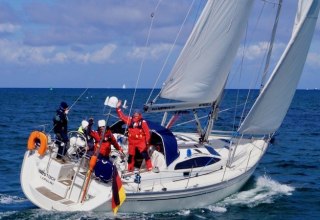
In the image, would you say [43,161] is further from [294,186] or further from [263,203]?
[294,186]

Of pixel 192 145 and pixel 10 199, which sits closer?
pixel 10 199

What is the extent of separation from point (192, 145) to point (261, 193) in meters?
3.22

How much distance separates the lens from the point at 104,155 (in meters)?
16.4

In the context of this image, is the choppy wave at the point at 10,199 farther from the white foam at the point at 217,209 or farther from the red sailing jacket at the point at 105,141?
the white foam at the point at 217,209

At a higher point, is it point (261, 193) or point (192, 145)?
point (192, 145)

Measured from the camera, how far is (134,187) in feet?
52.0

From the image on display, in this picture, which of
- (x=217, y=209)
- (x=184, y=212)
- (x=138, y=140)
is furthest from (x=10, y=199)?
(x=217, y=209)

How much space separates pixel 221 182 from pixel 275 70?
13.1 feet

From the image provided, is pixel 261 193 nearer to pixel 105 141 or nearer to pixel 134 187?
pixel 134 187

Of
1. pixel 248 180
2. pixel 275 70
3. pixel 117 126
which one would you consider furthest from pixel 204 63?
pixel 248 180

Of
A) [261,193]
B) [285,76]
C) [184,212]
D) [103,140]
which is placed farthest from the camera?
[261,193]

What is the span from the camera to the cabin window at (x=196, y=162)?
688 inches

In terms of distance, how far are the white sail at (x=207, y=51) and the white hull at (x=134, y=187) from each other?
206 cm

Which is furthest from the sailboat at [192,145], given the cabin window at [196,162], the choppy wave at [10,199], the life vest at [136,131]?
the choppy wave at [10,199]
